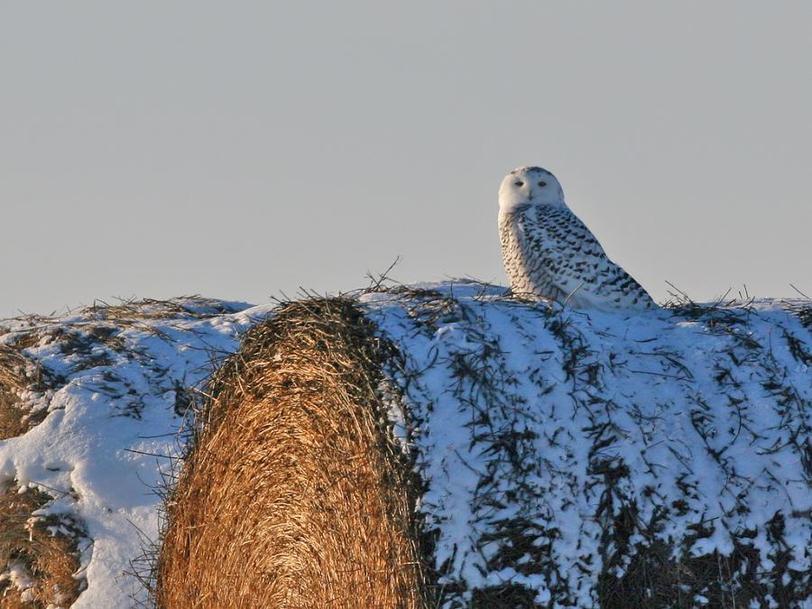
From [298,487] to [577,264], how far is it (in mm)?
3018

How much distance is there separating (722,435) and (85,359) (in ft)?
13.9

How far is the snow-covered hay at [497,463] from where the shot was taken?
19.4ft

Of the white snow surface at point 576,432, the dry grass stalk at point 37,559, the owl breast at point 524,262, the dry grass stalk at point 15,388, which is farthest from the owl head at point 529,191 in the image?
the dry grass stalk at point 37,559

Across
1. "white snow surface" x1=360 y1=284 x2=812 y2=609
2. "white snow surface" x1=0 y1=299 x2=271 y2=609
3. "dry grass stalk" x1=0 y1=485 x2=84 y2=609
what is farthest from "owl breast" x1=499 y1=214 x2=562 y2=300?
"dry grass stalk" x1=0 y1=485 x2=84 y2=609

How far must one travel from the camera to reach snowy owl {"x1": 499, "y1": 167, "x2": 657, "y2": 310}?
8.67 m

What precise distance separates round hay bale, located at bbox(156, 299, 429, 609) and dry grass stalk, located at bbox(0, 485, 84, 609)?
2.80 feet

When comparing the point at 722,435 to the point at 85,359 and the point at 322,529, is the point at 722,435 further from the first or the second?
the point at 85,359

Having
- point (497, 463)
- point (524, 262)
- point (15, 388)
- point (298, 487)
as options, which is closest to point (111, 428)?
point (15, 388)

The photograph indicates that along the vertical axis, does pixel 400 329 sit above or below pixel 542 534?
above

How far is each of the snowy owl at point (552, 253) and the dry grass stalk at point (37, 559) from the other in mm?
2888

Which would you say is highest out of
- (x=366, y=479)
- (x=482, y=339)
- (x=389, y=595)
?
(x=482, y=339)

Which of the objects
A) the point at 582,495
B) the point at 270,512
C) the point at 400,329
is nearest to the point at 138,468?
the point at 270,512

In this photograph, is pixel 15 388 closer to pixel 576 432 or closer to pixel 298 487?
pixel 298 487

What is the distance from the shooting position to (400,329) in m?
6.37
